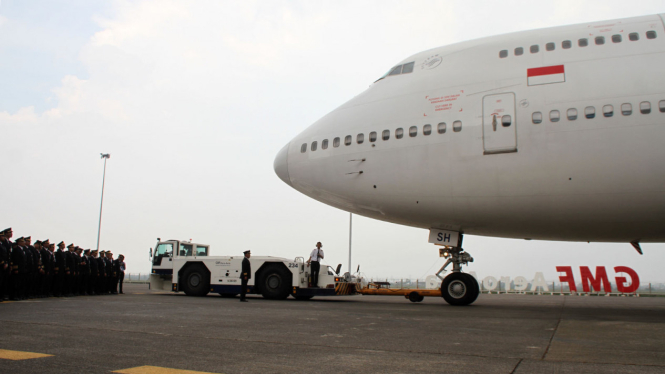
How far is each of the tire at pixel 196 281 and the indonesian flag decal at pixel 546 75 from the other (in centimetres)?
1157

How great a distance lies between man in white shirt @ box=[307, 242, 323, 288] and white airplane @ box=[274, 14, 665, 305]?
10.0 ft

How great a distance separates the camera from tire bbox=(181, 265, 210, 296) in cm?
1572

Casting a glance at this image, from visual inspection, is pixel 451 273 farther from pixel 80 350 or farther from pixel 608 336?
pixel 80 350

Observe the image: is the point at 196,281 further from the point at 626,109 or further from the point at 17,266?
the point at 626,109

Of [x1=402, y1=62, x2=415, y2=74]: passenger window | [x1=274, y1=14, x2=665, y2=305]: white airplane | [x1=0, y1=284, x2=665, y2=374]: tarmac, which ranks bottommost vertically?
[x1=0, y1=284, x2=665, y2=374]: tarmac

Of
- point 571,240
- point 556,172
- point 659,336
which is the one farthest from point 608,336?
point 571,240

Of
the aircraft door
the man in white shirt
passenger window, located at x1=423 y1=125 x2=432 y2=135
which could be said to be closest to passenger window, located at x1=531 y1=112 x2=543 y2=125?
the aircraft door

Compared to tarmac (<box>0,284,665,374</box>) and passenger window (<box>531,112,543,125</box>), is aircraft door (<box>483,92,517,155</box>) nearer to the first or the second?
passenger window (<box>531,112,543,125</box>)

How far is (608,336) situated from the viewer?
5.99 meters

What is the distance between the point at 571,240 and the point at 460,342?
7.70 meters

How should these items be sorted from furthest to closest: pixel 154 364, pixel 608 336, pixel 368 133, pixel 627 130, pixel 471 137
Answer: pixel 368 133, pixel 471 137, pixel 627 130, pixel 608 336, pixel 154 364

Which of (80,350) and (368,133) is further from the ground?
(368,133)

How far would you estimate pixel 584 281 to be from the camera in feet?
82.4

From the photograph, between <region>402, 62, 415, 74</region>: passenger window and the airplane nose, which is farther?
the airplane nose
